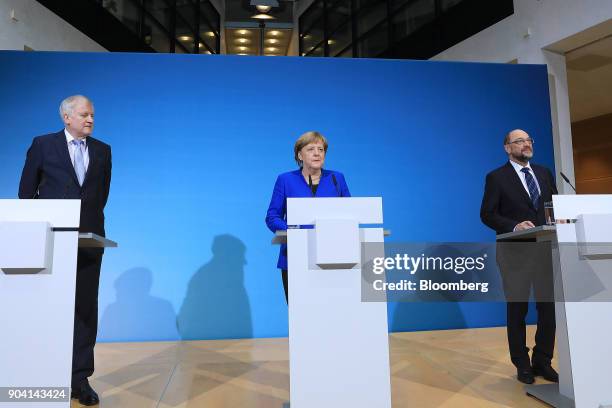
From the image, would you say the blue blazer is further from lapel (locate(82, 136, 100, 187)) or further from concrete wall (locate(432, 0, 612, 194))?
concrete wall (locate(432, 0, 612, 194))

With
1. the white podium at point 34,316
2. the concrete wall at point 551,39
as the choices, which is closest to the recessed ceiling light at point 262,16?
the concrete wall at point 551,39

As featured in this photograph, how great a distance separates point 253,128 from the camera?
16.1 ft

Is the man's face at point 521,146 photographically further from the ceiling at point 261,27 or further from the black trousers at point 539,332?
the ceiling at point 261,27

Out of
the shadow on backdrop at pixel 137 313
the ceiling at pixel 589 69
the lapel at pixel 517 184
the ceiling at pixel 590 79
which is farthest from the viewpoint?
the ceiling at pixel 590 79

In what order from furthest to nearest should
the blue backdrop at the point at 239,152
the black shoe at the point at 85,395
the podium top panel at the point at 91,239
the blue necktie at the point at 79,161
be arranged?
the blue backdrop at the point at 239,152
the blue necktie at the point at 79,161
the black shoe at the point at 85,395
the podium top panel at the point at 91,239

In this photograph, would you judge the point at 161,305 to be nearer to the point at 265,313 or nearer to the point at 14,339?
the point at 265,313

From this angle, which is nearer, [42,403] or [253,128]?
[42,403]

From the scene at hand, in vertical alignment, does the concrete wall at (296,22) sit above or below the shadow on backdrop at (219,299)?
above

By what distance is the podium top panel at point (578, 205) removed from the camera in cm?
232

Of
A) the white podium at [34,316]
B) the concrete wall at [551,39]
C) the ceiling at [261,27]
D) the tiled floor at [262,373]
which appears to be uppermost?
the ceiling at [261,27]

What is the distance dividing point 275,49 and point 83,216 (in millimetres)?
8562

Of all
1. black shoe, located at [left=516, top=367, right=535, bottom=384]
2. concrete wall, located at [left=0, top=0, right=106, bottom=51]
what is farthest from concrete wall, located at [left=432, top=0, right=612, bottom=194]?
concrete wall, located at [left=0, top=0, right=106, bottom=51]

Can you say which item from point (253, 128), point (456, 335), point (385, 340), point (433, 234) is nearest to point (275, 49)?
point (253, 128)

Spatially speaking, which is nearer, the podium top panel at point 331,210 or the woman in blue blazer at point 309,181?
the podium top panel at point 331,210
